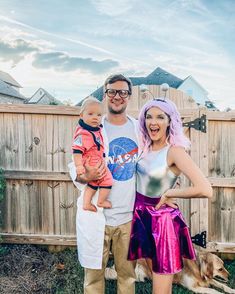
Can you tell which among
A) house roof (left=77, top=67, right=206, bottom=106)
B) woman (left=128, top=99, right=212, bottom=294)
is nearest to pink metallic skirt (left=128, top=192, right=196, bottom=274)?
woman (left=128, top=99, right=212, bottom=294)

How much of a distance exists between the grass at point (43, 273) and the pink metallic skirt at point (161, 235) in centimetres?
133

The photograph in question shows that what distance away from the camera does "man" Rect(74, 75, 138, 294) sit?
2654mm

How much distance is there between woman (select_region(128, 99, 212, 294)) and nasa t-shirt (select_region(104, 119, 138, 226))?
0.14m

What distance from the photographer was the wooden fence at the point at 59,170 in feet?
13.6

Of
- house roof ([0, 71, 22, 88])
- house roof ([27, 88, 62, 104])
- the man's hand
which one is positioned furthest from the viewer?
house roof ([27, 88, 62, 104])

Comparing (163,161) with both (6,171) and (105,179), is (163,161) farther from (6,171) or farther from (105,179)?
(6,171)

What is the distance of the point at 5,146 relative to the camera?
429 centimetres

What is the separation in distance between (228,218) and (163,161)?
2.25 metres

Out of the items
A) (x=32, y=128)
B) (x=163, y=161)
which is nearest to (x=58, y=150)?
(x=32, y=128)

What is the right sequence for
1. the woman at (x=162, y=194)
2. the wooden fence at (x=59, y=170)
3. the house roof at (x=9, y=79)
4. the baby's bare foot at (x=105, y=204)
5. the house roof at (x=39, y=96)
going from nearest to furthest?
1. the woman at (x=162, y=194)
2. the baby's bare foot at (x=105, y=204)
3. the wooden fence at (x=59, y=170)
4. the house roof at (x=9, y=79)
5. the house roof at (x=39, y=96)

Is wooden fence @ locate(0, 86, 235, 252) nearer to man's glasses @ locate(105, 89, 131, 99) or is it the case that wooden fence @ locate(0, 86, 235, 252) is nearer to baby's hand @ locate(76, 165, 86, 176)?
man's glasses @ locate(105, 89, 131, 99)

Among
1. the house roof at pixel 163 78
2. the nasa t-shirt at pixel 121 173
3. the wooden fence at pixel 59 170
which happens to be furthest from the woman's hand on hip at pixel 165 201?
the house roof at pixel 163 78

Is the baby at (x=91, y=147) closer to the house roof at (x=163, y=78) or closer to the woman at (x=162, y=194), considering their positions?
the woman at (x=162, y=194)

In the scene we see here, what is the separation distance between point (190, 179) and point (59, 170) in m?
2.30
